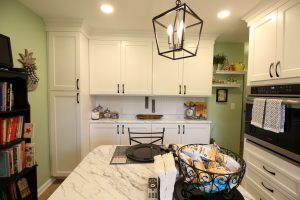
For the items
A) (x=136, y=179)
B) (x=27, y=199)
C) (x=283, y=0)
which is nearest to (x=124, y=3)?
(x=283, y=0)

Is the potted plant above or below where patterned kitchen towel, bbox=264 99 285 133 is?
above

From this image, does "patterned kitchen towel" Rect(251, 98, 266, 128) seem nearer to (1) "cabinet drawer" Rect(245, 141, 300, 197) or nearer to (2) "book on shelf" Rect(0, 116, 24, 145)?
(1) "cabinet drawer" Rect(245, 141, 300, 197)

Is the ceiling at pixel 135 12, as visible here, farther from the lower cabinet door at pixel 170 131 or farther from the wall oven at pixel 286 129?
the lower cabinet door at pixel 170 131

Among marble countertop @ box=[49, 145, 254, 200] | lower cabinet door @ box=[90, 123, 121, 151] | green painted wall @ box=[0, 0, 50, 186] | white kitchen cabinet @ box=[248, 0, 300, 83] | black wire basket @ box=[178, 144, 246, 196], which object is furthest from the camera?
lower cabinet door @ box=[90, 123, 121, 151]

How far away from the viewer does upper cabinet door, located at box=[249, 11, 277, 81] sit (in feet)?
5.60

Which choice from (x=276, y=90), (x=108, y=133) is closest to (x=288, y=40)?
(x=276, y=90)

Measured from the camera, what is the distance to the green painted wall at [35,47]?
1.80 meters

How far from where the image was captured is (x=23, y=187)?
5.56ft

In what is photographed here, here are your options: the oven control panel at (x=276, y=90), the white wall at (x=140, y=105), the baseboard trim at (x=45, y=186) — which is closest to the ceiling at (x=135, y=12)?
the oven control panel at (x=276, y=90)

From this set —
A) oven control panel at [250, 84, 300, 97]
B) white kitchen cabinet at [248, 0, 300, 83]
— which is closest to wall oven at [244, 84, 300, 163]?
oven control panel at [250, 84, 300, 97]

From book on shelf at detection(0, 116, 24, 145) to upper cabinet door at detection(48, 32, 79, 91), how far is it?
3.06 feet

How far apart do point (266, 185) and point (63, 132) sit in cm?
268

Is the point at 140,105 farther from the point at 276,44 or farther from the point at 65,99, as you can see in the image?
the point at 276,44

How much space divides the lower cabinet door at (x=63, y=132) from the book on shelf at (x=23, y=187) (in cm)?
79
